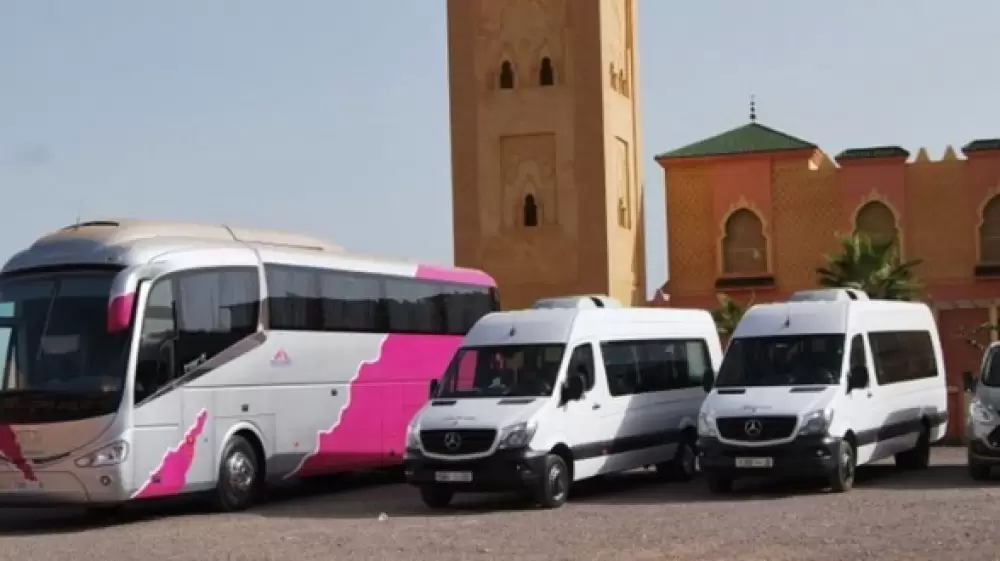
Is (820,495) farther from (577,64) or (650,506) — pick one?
(577,64)

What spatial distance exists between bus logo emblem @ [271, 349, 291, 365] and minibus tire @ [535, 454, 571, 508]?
13.4ft

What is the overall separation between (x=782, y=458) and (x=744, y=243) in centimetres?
2806

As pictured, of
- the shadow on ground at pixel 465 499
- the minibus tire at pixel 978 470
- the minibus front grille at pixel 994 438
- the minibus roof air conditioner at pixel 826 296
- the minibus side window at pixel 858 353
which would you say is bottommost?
the shadow on ground at pixel 465 499

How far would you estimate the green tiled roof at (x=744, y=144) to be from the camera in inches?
1827

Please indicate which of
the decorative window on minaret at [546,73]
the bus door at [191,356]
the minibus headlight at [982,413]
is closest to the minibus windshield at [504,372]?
the bus door at [191,356]

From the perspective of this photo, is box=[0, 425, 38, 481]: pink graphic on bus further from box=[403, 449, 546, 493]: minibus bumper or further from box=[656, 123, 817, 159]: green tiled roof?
box=[656, 123, 817, 159]: green tiled roof

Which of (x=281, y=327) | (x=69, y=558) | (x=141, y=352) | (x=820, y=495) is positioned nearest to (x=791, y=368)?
(x=820, y=495)

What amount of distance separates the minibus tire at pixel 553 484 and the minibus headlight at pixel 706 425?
1.72 metres

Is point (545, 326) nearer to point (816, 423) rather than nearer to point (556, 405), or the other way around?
point (556, 405)

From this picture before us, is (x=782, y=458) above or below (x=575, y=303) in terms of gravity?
below

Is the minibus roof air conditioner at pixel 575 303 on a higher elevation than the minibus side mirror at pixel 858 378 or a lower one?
higher

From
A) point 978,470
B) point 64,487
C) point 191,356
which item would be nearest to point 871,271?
point 978,470

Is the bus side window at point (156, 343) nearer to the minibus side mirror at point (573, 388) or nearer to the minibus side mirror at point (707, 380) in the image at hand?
the minibus side mirror at point (573, 388)

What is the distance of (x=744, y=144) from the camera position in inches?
1857
